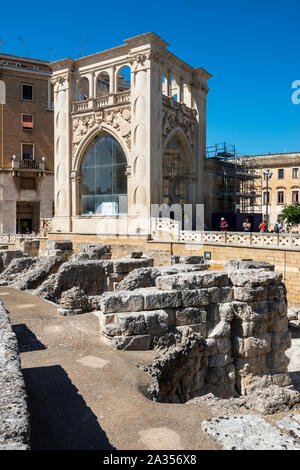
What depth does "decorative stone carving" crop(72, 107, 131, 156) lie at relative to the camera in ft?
70.6

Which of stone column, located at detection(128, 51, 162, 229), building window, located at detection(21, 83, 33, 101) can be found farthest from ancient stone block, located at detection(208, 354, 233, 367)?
building window, located at detection(21, 83, 33, 101)

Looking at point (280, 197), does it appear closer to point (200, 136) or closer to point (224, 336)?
point (200, 136)

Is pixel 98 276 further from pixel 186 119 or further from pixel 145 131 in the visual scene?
pixel 186 119

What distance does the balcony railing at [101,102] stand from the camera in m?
21.8

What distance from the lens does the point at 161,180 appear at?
70.0 feet

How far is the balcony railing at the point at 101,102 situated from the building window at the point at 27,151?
1011 centimetres

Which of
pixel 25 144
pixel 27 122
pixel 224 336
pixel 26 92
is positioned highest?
pixel 26 92

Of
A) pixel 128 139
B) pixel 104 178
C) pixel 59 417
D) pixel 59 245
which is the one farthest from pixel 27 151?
pixel 59 417

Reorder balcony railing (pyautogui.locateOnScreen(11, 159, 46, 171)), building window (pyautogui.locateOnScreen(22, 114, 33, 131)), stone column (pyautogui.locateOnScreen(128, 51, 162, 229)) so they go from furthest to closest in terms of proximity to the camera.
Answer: building window (pyautogui.locateOnScreen(22, 114, 33, 131)) → balcony railing (pyautogui.locateOnScreen(11, 159, 46, 171)) → stone column (pyautogui.locateOnScreen(128, 51, 162, 229))

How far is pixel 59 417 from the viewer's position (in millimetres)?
3760

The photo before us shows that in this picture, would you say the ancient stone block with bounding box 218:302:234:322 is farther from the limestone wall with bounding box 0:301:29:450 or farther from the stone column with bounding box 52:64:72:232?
the stone column with bounding box 52:64:72:232

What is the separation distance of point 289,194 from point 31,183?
2529cm

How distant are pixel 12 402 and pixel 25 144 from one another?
3253cm

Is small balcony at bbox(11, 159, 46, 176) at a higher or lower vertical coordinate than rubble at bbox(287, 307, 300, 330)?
higher
